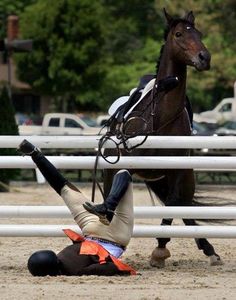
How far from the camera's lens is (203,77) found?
54719 millimetres

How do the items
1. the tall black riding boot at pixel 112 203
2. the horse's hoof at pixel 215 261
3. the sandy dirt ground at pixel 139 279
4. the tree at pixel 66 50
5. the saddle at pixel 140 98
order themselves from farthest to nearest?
the tree at pixel 66 50 → the saddle at pixel 140 98 → the horse's hoof at pixel 215 261 → the tall black riding boot at pixel 112 203 → the sandy dirt ground at pixel 139 279

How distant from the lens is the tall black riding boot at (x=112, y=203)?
361 inches

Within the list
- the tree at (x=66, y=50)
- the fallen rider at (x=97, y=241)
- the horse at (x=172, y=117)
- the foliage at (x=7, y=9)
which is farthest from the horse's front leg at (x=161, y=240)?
the foliage at (x=7, y=9)

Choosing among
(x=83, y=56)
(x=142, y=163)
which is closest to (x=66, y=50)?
(x=83, y=56)

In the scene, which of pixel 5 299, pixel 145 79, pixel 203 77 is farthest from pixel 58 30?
pixel 5 299

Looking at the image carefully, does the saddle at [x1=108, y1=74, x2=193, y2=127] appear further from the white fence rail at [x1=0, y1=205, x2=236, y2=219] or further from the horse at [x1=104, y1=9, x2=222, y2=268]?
the white fence rail at [x1=0, y1=205, x2=236, y2=219]

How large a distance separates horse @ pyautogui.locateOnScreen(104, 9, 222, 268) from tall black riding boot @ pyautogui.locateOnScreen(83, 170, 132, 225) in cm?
101

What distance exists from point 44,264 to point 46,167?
87cm

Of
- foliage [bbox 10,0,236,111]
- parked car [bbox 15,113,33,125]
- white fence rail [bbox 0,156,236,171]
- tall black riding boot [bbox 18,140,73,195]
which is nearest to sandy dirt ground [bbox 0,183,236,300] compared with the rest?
tall black riding boot [bbox 18,140,73,195]

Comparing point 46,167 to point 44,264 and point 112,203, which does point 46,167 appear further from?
point 44,264

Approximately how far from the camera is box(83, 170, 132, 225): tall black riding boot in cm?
918

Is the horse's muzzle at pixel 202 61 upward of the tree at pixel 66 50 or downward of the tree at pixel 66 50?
upward

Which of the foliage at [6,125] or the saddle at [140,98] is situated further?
the foliage at [6,125]

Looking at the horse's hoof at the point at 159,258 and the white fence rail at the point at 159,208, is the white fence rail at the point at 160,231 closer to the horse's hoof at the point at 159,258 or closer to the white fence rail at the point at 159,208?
the white fence rail at the point at 159,208
